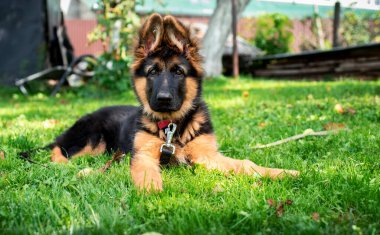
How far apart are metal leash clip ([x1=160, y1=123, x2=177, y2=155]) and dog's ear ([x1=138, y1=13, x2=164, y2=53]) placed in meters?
0.78

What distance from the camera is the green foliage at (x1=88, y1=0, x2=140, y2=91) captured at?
10094mm

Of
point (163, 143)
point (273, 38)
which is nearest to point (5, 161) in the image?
point (163, 143)

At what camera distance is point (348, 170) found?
3039mm

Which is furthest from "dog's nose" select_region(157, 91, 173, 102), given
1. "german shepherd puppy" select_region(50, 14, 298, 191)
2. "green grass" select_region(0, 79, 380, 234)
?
"green grass" select_region(0, 79, 380, 234)

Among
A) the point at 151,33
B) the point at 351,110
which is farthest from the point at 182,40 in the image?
the point at 351,110

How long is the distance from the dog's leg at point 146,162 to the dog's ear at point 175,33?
906 millimetres

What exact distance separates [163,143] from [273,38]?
17128 millimetres

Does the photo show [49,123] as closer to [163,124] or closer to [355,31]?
[163,124]

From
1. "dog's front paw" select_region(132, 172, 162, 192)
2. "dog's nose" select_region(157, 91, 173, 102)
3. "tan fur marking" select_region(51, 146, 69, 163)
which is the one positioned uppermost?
"dog's nose" select_region(157, 91, 173, 102)

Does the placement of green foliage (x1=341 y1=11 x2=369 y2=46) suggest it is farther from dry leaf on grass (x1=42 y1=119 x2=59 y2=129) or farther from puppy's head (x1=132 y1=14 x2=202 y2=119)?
puppy's head (x1=132 y1=14 x2=202 y2=119)

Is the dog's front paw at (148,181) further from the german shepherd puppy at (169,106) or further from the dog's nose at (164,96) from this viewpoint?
the dog's nose at (164,96)

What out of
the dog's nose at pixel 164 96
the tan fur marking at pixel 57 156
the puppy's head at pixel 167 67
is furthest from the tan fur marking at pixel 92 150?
the dog's nose at pixel 164 96

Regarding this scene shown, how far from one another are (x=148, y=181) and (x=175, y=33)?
153 cm

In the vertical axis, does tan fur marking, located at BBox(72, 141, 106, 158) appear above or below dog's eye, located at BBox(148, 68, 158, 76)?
below
